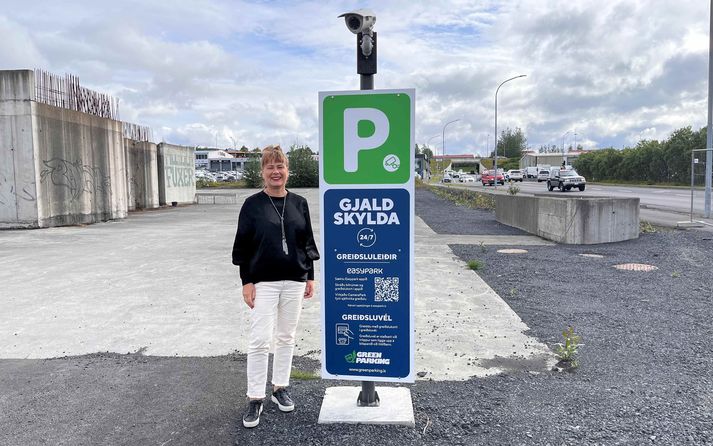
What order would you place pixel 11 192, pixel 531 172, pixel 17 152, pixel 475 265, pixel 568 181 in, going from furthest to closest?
1. pixel 531 172
2. pixel 568 181
3. pixel 11 192
4. pixel 17 152
5. pixel 475 265

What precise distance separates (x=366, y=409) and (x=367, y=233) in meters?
1.19

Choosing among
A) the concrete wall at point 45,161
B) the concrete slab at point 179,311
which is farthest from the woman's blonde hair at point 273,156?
the concrete wall at point 45,161

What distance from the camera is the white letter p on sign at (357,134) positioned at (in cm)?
345

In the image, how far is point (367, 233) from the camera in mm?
3543

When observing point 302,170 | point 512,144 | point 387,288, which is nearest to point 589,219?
point 387,288

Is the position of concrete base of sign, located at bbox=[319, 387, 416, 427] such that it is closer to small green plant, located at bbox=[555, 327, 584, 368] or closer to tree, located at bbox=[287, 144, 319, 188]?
small green plant, located at bbox=[555, 327, 584, 368]

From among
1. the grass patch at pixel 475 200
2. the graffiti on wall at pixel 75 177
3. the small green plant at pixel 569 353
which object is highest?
the graffiti on wall at pixel 75 177

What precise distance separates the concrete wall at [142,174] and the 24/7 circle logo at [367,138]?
22.7 metres

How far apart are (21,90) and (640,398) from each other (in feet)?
55.0

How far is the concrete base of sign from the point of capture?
137 inches

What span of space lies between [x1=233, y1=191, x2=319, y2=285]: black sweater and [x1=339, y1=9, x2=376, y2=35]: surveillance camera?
3.93ft

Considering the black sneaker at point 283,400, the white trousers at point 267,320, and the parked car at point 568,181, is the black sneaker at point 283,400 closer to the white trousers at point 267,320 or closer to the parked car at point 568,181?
the white trousers at point 267,320

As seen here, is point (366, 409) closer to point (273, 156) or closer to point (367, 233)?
point (367, 233)

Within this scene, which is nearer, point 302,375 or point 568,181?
point 302,375
